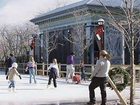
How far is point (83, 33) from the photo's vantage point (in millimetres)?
42156

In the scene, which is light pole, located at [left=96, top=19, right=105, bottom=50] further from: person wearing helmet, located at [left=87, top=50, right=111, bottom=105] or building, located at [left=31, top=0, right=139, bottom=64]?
building, located at [left=31, top=0, right=139, bottom=64]

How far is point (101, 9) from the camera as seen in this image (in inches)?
1569

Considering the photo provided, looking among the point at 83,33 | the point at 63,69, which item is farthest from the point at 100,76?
the point at 83,33

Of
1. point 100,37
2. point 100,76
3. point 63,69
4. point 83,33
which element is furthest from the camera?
point 83,33

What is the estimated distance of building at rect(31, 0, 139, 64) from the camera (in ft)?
133

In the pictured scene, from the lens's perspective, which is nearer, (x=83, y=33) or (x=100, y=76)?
(x=100, y=76)

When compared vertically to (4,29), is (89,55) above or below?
below

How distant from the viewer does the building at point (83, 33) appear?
133ft

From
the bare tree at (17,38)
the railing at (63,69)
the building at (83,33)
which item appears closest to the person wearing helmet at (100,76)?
the railing at (63,69)

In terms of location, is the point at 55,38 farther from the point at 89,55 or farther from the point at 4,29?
the point at 4,29

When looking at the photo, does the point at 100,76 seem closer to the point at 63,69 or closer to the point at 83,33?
the point at 63,69

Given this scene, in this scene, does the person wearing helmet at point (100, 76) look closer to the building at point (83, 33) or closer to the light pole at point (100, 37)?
the light pole at point (100, 37)

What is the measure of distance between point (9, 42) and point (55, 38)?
1085 inches

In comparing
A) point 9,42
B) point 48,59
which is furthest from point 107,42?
point 9,42
